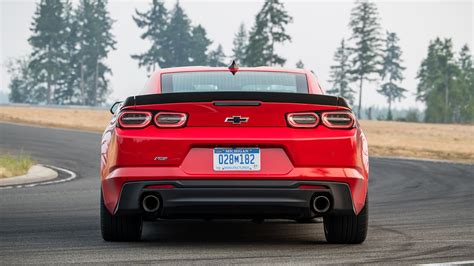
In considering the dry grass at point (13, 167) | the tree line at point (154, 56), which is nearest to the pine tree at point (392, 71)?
the tree line at point (154, 56)

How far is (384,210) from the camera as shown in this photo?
41.0 feet

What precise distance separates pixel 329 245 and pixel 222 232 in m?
1.49

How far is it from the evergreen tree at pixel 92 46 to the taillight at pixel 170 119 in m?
120

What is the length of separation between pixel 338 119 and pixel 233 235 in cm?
201

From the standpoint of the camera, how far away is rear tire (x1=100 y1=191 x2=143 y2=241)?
8.37 m

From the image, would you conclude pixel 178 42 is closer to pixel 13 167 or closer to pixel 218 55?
pixel 218 55

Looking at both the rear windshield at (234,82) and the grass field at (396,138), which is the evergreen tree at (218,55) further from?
the rear windshield at (234,82)

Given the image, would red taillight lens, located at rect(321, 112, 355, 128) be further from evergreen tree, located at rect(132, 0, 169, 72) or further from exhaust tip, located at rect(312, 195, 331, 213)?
evergreen tree, located at rect(132, 0, 169, 72)

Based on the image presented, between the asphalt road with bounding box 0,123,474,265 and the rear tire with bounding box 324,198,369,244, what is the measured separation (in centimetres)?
11

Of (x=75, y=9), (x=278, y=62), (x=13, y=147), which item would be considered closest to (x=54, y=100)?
(x=75, y=9)

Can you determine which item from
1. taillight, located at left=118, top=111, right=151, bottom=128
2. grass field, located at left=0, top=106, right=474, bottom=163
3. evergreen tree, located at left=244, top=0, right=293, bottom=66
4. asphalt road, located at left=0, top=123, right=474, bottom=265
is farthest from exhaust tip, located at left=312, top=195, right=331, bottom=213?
evergreen tree, located at left=244, top=0, right=293, bottom=66

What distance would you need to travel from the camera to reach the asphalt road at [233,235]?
25.0ft

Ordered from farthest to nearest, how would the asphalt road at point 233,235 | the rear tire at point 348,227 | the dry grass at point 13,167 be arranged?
1. the dry grass at point 13,167
2. the rear tire at point 348,227
3. the asphalt road at point 233,235

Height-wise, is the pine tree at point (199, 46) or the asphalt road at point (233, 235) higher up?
the pine tree at point (199, 46)
